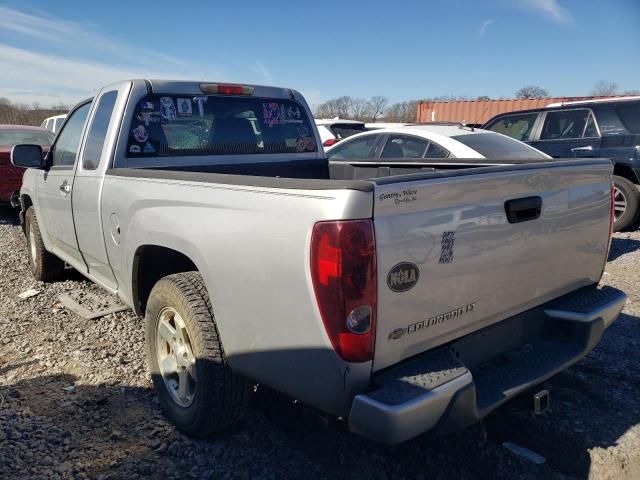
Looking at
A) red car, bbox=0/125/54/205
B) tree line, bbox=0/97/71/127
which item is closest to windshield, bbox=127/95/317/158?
red car, bbox=0/125/54/205

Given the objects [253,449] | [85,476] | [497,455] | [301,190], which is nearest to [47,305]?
[85,476]

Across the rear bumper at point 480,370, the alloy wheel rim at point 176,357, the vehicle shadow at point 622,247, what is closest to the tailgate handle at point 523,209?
the rear bumper at point 480,370

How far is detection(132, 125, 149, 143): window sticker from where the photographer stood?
3.34m

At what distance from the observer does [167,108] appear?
3.49m

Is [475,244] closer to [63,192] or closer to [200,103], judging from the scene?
[200,103]

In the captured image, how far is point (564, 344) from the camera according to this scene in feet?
8.44

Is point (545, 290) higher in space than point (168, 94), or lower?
lower

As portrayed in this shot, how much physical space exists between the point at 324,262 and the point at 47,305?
12.5 ft

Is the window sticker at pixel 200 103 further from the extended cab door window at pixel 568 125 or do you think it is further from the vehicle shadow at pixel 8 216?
the vehicle shadow at pixel 8 216

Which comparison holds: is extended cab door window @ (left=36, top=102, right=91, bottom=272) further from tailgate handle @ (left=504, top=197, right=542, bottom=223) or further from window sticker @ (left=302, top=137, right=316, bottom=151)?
tailgate handle @ (left=504, top=197, right=542, bottom=223)

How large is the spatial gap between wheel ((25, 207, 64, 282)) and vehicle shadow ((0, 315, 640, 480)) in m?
2.13

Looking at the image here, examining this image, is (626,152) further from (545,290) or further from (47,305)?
(47,305)

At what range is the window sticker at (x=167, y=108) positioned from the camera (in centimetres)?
346

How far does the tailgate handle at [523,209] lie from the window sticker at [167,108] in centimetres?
243
